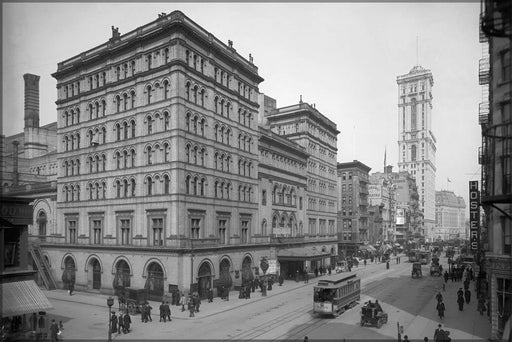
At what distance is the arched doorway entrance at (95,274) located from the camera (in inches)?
1836

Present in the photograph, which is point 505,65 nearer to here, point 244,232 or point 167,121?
point 167,121

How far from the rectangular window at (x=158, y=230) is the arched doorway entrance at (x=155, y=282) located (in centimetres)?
198

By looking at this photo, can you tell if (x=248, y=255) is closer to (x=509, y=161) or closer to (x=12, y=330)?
(x=12, y=330)

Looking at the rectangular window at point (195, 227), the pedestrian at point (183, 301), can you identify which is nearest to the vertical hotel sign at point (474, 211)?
the rectangular window at point (195, 227)

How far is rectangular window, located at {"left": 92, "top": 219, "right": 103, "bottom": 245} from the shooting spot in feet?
154

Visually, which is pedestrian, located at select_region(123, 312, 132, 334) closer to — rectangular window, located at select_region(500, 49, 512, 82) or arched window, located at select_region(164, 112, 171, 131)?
arched window, located at select_region(164, 112, 171, 131)

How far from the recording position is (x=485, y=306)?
3750cm

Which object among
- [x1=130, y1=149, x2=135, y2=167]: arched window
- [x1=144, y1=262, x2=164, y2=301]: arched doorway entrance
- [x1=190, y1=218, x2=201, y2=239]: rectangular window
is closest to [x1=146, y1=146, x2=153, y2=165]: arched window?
[x1=130, y1=149, x2=135, y2=167]: arched window

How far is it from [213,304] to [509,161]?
85.9 ft

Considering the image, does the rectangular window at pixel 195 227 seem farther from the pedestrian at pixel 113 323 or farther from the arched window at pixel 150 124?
the pedestrian at pixel 113 323

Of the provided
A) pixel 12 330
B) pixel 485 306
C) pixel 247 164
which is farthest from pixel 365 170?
pixel 12 330

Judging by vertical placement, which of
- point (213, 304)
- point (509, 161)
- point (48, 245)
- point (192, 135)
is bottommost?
point (213, 304)

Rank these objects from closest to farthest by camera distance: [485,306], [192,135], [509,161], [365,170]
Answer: [509,161], [485,306], [192,135], [365,170]

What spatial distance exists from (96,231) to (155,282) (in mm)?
10492
